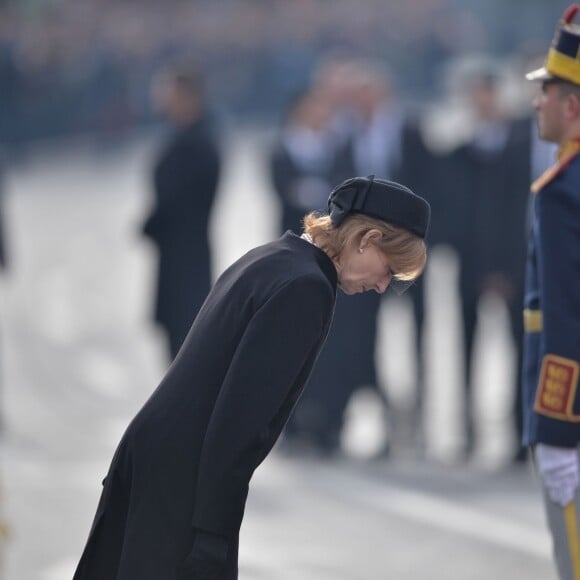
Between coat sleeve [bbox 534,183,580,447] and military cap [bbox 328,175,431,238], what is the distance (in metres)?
0.99

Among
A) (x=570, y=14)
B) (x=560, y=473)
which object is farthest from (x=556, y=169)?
(x=560, y=473)

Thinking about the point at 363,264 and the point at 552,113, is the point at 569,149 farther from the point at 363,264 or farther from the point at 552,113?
the point at 363,264

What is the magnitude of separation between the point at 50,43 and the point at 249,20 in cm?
989

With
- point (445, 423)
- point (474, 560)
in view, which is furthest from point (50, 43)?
point (474, 560)

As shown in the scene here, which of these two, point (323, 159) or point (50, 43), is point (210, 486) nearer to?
point (323, 159)

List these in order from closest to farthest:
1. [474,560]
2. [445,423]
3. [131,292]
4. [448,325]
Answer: [474,560], [445,423], [448,325], [131,292]

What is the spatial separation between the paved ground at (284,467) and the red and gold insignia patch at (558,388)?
2.04 metres

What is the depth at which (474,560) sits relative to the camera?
24.2 ft

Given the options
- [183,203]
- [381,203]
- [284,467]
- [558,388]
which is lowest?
[284,467]

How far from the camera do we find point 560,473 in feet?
17.0

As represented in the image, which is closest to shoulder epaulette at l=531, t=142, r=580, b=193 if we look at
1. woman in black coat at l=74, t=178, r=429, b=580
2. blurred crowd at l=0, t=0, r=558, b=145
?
woman in black coat at l=74, t=178, r=429, b=580

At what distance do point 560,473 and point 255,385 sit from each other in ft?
4.78

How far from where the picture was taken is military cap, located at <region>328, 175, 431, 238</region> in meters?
4.21

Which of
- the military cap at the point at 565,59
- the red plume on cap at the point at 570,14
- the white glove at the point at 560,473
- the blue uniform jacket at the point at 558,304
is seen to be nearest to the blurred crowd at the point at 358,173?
the red plume on cap at the point at 570,14
